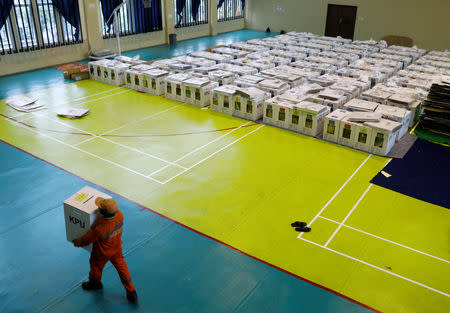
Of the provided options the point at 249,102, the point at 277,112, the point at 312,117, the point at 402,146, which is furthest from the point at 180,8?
the point at 402,146

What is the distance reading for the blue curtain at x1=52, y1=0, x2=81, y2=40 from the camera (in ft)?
58.9

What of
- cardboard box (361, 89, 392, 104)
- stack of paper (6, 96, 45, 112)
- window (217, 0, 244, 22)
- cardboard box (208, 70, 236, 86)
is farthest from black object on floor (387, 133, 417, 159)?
window (217, 0, 244, 22)

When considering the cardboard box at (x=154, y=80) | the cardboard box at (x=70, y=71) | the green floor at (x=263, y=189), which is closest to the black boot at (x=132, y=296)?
the green floor at (x=263, y=189)

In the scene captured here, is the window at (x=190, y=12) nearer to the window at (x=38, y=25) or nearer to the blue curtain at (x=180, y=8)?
the blue curtain at (x=180, y=8)

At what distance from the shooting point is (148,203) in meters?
7.90

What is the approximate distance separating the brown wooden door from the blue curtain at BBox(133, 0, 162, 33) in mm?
11445

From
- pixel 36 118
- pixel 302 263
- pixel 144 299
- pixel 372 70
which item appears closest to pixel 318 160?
pixel 302 263

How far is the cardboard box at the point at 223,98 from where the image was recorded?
40.9ft

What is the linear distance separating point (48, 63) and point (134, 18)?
5958 millimetres

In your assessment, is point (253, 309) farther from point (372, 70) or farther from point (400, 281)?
point (372, 70)

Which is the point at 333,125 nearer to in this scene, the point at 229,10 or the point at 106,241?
the point at 106,241

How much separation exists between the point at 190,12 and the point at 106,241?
23203 millimetres

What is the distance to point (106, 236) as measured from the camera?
493 cm

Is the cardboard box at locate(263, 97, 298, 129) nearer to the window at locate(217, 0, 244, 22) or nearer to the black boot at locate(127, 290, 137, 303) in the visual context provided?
the black boot at locate(127, 290, 137, 303)
